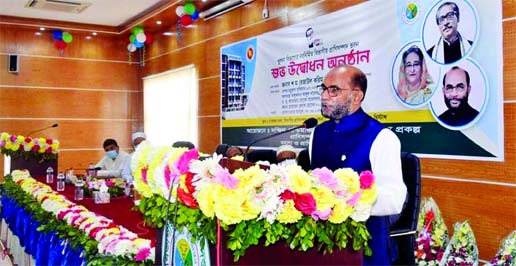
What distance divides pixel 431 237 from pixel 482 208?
17.2 inches

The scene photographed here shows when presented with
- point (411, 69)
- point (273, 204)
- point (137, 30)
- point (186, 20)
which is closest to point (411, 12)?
→ point (411, 69)

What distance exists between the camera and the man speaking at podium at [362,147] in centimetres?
173

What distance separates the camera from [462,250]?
2.99 m

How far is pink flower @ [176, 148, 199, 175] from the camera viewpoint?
132 cm

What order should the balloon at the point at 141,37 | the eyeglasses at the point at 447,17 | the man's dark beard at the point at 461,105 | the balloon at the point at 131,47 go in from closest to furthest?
the man's dark beard at the point at 461,105 → the eyeglasses at the point at 447,17 → the balloon at the point at 141,37 → the balloon at the point at 131,47

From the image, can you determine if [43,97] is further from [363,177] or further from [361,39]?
[363,177]

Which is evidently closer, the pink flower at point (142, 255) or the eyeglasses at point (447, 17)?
the pink flower at point (142, 255)

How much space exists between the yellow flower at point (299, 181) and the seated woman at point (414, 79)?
2677mm

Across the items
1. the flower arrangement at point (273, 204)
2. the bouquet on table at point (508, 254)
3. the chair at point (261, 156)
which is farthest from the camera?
the chair at point (261, 156)

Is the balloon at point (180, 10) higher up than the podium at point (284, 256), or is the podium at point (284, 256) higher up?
the balloon at point (180, 10)

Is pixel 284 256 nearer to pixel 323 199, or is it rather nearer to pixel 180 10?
pixel 323 199

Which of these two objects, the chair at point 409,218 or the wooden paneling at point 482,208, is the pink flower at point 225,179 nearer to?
the chair at point 409,218

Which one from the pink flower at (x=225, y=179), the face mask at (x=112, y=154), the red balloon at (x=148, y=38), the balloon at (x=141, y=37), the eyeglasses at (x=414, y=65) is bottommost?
the face mask at (x=112, y=154)

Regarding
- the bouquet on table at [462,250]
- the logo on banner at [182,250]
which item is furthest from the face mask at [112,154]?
the logo on banner at [182,250]
